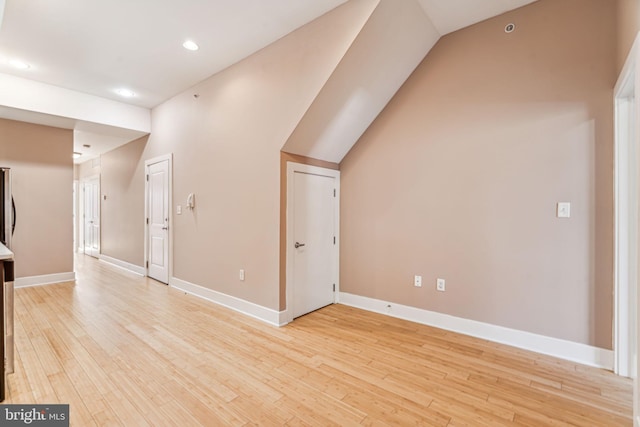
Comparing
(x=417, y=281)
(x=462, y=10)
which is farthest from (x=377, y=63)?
(x=417, y=281)

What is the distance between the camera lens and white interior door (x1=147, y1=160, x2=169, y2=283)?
478cm

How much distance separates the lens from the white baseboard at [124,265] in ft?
17.7

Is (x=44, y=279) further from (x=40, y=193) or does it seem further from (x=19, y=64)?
(x=19, y=64)

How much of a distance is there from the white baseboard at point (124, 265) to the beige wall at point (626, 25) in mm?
6562

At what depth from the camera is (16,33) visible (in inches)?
118

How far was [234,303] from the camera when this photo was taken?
363 centimetres

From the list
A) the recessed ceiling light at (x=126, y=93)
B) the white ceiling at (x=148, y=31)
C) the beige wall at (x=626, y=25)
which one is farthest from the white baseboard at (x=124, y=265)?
the beige wall at (x=626, y=25)

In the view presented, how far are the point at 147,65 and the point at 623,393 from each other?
18.1ft

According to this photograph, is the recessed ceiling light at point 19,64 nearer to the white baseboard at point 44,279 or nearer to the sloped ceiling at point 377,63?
the white baseboard at point 44,279

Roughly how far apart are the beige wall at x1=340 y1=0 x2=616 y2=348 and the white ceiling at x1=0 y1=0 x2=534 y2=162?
490mm

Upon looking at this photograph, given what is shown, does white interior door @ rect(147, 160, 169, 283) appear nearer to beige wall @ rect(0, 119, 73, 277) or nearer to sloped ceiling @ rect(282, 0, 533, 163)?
beige wall @ rect(0, 119, 73, 277)

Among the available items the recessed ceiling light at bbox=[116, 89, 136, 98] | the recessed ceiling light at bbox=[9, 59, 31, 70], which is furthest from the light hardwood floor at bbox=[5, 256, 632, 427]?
the recessed ceiling light at bbox=[116, 89, 136, 98]

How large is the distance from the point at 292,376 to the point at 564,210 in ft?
8.59

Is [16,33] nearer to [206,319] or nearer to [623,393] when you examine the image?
[206,319]
